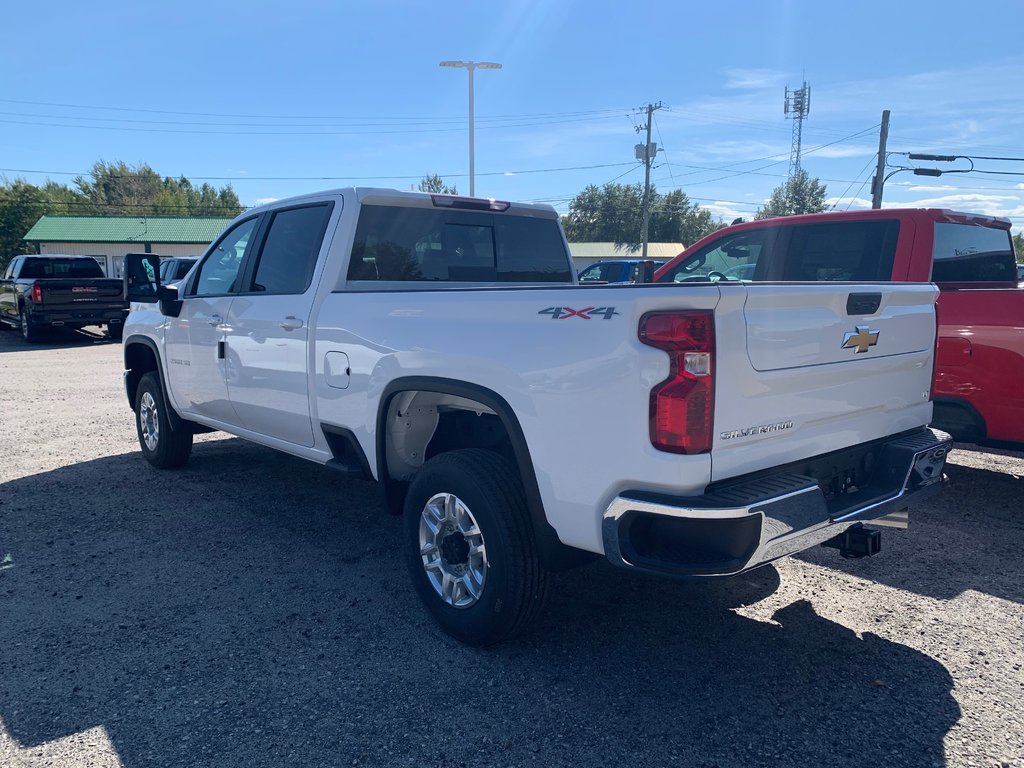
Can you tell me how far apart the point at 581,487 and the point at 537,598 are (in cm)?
68

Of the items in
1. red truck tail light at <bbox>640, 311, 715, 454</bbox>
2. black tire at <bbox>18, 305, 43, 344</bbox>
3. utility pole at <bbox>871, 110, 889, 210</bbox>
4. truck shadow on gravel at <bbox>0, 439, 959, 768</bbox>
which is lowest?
truck shadow on gravel at <bbox>0, 439, 959, 768</bbox>

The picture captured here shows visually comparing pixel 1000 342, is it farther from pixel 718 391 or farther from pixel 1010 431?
pixel 718 391

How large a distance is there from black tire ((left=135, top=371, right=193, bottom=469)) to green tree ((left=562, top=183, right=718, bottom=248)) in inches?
2671

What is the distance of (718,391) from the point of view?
2604 mm

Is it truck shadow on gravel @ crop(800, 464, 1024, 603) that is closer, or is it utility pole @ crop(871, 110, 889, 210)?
truck shadow on gravel @ crop(800, 464, 1024, 603)

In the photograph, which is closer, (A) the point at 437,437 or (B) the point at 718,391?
(B) the point at 718,391

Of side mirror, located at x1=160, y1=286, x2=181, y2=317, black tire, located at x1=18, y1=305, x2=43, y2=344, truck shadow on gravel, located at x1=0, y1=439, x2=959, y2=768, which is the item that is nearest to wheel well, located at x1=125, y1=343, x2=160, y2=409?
side mirror, located at x1=160, y1=286, x2=181, y2=317

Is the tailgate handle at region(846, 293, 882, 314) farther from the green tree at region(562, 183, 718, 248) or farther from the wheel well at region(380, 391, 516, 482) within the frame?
the green tree at region(562, 183, 718, 248)

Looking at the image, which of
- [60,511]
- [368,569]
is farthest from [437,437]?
[60,511]

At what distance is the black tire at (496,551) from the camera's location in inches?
124

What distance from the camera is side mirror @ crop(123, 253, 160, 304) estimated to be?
19.1ft

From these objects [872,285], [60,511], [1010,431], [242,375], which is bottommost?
[60,511]

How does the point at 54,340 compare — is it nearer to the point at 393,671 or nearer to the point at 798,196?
the point at 393,671

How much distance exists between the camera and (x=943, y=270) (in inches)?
223
